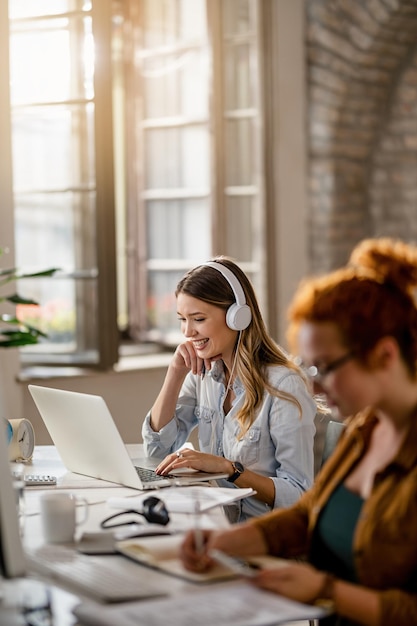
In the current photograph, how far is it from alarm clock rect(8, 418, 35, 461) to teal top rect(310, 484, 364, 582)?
1.16m

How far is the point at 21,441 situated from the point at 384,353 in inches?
55.1

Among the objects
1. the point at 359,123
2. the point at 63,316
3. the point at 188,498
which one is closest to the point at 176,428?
the point at 188,498

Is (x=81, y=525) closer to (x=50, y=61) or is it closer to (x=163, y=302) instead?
(x=50, y=61)

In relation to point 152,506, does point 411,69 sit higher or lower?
higher

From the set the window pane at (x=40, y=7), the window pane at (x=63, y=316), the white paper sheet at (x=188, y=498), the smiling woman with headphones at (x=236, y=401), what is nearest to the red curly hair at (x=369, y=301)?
the white paper sheet at (x=188, y=498)

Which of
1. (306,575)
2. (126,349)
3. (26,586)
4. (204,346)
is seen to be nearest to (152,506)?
(26,586)

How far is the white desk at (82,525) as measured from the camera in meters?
1.53

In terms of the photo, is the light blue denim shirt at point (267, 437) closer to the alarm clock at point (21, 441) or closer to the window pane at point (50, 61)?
the alarm clock at point (21, 441)

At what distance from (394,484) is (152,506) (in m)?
0.58

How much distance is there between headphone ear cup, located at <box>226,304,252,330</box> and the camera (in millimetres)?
2607

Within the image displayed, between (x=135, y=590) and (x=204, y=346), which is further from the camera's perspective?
(x=204, y=346)

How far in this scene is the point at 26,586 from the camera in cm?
157

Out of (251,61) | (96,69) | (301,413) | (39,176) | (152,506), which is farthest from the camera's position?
(251,61)

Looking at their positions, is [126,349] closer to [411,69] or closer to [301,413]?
[411,69]
